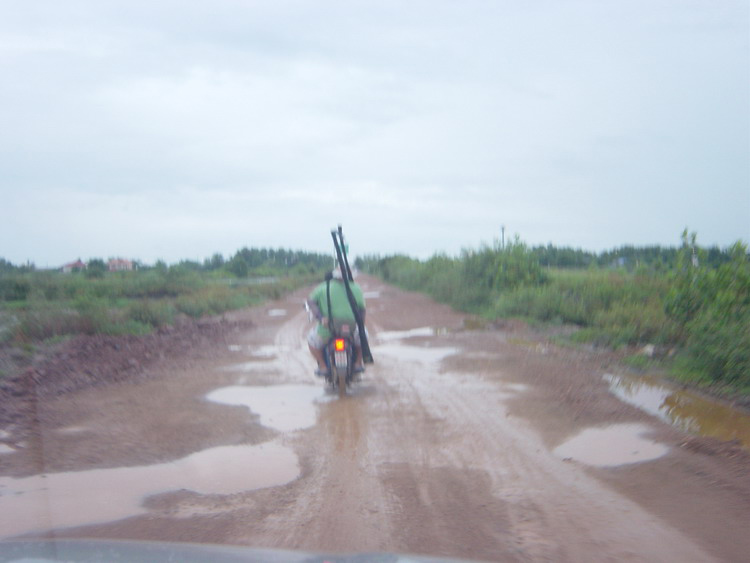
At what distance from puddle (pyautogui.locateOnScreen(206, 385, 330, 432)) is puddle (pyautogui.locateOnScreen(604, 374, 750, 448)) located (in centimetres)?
423

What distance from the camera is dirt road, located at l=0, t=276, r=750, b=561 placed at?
4730 millimetres

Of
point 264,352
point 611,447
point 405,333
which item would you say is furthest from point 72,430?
point 405,333

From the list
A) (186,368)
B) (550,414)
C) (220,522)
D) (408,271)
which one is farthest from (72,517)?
(408,271)

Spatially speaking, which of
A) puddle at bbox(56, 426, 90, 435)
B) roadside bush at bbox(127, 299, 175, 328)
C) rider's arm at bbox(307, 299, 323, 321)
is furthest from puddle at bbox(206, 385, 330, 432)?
roadside bush at bbox(127, 299, 175, 328)

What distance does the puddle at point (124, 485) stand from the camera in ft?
17.0

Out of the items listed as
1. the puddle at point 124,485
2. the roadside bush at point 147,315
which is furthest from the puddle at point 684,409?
the roadside bush at point 147,315

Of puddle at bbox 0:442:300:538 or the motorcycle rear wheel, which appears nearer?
puddle at bbox 0:442:300:538

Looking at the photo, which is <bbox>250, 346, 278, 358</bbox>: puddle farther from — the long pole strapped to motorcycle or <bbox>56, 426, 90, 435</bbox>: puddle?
<bbox>56, 426, 90, 435</bbox>: puddle

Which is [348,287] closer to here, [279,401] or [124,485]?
[279,401]

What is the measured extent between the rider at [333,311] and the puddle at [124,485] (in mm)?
2892

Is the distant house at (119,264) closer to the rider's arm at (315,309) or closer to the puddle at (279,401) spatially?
the puddle at (279,401)

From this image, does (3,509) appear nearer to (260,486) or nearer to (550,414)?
(260,486)

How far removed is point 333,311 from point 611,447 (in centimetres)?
427

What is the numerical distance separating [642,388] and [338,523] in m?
6.41
